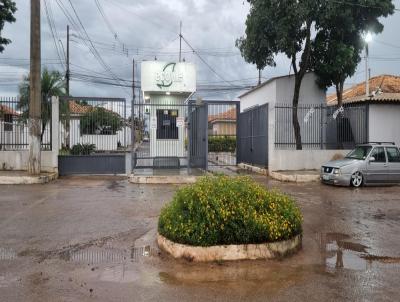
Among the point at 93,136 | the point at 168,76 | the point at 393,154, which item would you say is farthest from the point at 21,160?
the point at 393,154

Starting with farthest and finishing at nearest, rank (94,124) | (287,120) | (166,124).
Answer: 1. (287,120)
2. (166,124)
3. (94,124)

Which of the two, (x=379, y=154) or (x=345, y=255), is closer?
(x=345, y=255)

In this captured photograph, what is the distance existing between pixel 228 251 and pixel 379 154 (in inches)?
451

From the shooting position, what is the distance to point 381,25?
20.7 meters

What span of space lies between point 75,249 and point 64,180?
9.95m

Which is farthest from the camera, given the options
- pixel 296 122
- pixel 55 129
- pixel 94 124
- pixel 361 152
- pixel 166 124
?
pixel 296 122

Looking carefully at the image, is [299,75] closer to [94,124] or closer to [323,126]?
[323,126]

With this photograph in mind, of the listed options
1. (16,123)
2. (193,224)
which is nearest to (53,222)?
(193,224)

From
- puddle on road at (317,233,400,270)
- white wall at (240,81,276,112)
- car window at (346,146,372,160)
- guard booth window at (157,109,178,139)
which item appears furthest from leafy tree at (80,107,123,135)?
puddle on road at (317,233,400,270)

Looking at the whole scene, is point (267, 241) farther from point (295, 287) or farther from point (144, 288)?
point (144, 288)

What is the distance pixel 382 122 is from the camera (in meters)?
20.9

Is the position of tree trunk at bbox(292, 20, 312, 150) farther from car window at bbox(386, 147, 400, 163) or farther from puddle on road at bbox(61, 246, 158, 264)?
puddle on road at bbox(61, 246, 158, 264)

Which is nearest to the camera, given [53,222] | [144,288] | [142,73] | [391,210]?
[144,288]

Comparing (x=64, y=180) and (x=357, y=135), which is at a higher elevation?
(x=357, y=135)
